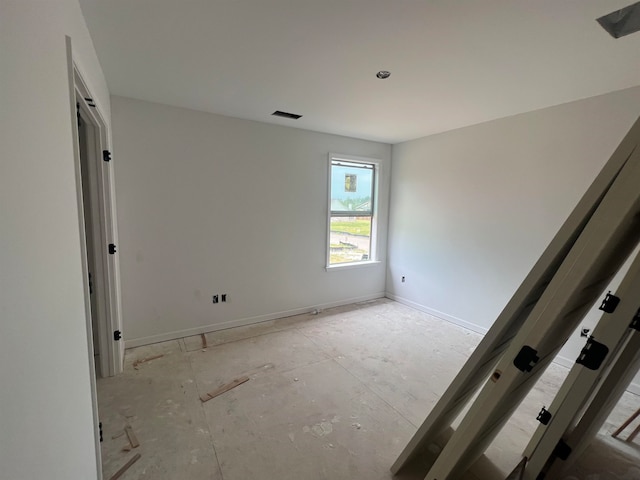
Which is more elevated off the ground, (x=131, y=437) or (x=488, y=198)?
(x=488, y=198)

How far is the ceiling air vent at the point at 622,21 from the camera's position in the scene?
→ 1525 mm

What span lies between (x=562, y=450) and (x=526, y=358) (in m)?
0.80

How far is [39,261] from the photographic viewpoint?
2.92 ft

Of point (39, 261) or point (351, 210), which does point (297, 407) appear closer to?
point (39, 261)

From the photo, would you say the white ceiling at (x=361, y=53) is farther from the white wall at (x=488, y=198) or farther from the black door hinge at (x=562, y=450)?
the black door hinge at (x=562, y=450)

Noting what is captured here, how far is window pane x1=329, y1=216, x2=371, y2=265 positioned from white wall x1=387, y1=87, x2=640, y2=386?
416mm

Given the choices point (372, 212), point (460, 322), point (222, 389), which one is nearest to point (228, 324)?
point (222, 389)

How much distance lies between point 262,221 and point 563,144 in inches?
130

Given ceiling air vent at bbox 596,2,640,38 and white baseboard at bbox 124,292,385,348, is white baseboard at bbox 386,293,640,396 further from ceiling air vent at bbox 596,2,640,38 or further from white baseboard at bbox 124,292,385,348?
ceiling air vent at bbox 596,2,640,38

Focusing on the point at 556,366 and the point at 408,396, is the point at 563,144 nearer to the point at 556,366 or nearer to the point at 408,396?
the point at 556,366

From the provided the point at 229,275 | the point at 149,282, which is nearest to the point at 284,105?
the point at 229,275

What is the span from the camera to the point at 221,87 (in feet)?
8.52

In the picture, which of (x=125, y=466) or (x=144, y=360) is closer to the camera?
(x=125, y=466)

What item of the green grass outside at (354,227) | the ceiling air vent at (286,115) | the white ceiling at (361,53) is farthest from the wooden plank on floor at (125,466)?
the green grass outside at (354,227)
